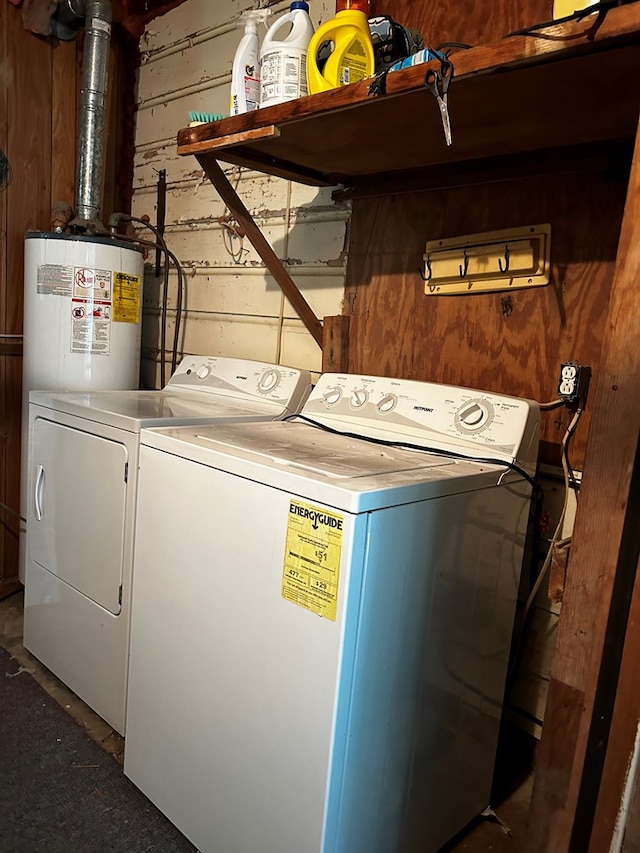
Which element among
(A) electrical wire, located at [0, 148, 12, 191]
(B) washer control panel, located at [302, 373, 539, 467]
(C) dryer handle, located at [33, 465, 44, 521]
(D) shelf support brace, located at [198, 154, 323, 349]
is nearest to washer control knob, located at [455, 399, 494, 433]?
(B) washer control panel, located at [302, 373, 539, 467]

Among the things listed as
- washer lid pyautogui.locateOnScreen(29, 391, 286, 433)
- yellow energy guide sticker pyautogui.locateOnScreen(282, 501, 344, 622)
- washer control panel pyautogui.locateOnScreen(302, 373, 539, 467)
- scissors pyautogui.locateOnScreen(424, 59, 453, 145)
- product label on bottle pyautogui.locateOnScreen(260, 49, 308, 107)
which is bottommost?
yellow energy guide sticker pyautogui.locateOnScreen(282, 501, 344, 622)

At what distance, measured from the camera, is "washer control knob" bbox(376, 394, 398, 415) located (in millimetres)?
1634

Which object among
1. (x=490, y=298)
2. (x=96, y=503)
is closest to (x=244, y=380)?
(x=96, y=503)

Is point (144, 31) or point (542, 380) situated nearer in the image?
point (542, 380)

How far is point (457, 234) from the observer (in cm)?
174

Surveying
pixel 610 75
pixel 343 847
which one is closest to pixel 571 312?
pixel 610 75

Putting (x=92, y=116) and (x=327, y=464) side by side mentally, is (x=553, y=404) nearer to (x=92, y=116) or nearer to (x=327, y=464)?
(x=327, y=464)

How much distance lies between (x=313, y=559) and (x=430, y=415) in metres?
0.61

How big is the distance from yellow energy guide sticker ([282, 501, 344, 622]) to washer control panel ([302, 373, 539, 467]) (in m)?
0.50

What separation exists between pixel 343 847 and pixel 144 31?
3.14 metres

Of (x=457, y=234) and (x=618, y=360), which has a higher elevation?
(x=457, y=234)

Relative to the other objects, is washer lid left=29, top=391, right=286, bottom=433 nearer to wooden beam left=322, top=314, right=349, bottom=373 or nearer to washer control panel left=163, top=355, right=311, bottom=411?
washer control panel left=163, top=355, right=311, bottom=411

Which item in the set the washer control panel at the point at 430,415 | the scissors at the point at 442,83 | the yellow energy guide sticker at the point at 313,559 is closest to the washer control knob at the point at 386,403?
the washer control panel at the point at 430,415

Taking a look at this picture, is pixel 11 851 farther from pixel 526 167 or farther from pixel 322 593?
pixel 526 167
